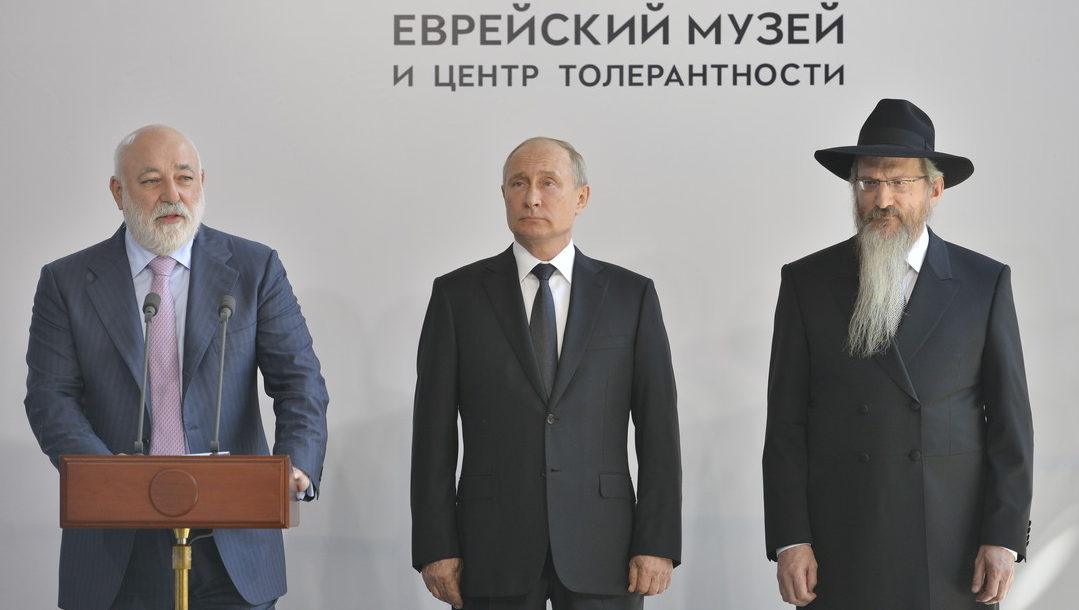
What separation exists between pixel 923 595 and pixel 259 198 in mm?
2612

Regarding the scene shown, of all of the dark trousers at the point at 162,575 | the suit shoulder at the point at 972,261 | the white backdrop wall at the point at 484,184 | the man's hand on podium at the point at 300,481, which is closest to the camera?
the man's hand on podium at the point at 300,481

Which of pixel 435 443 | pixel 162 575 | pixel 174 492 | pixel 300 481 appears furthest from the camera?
pixel 435 443

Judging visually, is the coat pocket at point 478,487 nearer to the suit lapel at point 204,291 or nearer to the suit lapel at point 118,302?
the suit lapel at point 204,291

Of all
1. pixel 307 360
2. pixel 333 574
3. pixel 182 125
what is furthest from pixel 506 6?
pixel 333 574

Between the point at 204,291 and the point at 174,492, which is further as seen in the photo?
the point at 204,291

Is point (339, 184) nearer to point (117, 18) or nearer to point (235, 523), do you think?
point (117, 18)

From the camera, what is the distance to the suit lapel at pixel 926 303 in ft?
10.6

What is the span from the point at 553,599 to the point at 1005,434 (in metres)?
1.17

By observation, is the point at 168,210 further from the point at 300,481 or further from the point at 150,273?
the point at 300,481

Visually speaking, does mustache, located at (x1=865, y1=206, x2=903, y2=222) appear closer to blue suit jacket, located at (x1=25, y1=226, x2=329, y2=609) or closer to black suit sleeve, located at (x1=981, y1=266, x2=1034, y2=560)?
black suit sleeve, located at (x1=981, y1=266, x2=1034, y2=560)

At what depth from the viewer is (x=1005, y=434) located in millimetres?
3129

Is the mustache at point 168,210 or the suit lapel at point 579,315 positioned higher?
the mustache at point 168,210

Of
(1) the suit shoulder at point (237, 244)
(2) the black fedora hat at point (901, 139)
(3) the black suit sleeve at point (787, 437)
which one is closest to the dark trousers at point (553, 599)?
(3) the black suit sleeve at point (787, 437)

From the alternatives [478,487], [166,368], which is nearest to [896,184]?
[478,487]
